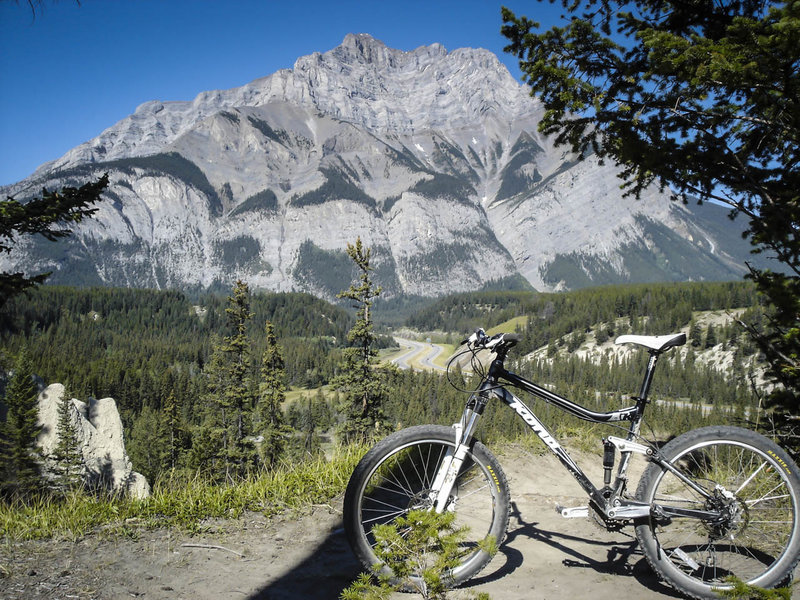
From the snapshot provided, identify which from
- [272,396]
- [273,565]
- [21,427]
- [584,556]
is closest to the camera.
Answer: [273,565]

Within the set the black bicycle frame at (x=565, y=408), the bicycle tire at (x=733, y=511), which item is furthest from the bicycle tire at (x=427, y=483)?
the bicycle tire at (x=733, y=511)

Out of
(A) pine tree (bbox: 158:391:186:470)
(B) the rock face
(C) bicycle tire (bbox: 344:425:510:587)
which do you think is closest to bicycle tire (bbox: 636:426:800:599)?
(C) bicycle tire (bbox: 344:425:510:587)

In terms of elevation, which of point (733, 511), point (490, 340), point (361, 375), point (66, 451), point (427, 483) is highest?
point (490, 340)

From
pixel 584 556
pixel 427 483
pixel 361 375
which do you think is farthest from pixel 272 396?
pixel 584 556

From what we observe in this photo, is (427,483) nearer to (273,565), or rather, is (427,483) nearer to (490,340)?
(490,340)

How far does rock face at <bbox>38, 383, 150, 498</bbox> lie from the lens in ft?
101

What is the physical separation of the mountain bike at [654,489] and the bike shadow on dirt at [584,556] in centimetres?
24

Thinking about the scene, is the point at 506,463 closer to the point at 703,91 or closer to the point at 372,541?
the point at 372,541

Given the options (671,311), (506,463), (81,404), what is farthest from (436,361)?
(506,463)

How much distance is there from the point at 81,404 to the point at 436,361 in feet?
388

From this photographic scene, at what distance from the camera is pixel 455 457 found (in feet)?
12.9

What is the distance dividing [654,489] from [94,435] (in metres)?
43.2

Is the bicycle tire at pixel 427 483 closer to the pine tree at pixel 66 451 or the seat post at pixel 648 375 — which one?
the seat post at pixel 648 375

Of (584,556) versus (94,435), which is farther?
(94,435)
